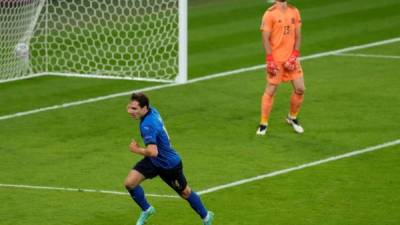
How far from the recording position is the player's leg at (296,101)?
18.0m

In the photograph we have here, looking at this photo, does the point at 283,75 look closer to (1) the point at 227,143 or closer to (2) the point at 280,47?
(2) the point at 280,47

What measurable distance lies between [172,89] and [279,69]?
413 cm

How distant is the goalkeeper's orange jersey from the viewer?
1767 centimetres

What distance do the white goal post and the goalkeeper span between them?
436 centimetres

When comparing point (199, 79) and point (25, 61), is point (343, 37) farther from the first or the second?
point (25, 61)

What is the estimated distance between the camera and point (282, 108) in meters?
19.9

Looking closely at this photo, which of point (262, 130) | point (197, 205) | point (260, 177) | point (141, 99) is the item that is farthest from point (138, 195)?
point (262, 130)

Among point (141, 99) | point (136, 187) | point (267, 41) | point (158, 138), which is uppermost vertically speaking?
point (141, 99)

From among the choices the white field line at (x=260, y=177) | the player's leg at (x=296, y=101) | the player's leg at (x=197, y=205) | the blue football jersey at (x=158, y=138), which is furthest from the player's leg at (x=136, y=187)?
the player's leg at (x=296, y=101)

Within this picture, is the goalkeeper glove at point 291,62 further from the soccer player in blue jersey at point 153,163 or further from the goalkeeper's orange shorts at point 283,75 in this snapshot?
the soccer player in blue jersey at point 153,163

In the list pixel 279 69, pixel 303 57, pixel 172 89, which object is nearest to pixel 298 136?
pixel 279 69

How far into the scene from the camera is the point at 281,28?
58.1 ft

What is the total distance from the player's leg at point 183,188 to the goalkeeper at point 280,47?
16.0ft

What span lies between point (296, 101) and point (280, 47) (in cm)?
88
